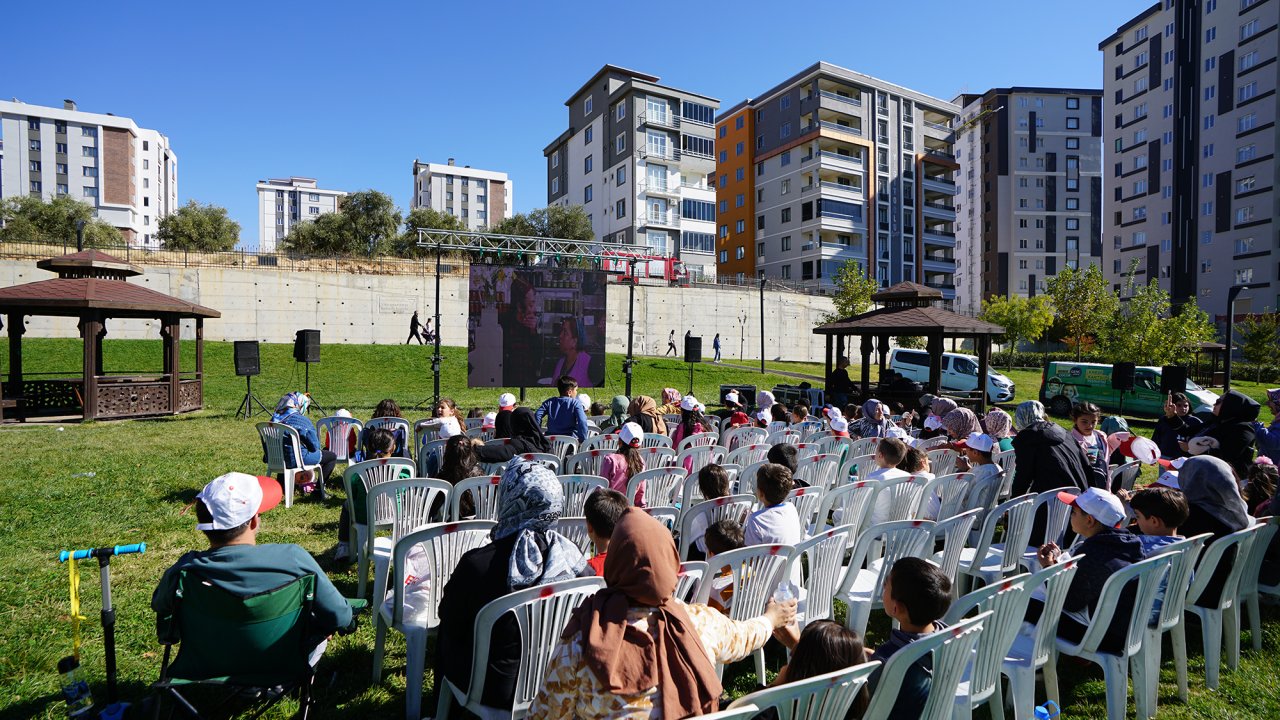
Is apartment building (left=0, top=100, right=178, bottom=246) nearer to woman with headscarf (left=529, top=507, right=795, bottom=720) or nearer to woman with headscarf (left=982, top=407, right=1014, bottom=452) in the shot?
woman with headscarf (left=982, top=407, right=1014, bottom=452)

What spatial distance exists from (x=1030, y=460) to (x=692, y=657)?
4170mm

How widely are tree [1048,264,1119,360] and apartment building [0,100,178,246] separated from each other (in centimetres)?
7427

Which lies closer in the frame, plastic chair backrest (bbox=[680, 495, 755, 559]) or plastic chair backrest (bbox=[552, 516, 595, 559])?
plastic chair backrest (bbox=[552, 516, 595, 559])

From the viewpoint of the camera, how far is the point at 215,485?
2551 millimetres

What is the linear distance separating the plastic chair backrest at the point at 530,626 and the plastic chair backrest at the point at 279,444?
215 inches

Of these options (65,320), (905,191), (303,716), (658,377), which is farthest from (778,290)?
(303,716)

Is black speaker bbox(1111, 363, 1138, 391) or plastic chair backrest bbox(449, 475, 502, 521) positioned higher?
black speaker bbox(1111, 363, 1138, 391)

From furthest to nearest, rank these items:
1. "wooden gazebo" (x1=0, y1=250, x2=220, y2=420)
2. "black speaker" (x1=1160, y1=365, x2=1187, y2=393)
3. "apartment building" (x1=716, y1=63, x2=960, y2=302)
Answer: "apartment building" (x1=716, y1=63, x2=960, y2=302) < "wooden gazebo" (x1=0, y1=250, x2=220, y2=420) < "black speaker" (x1=1160, y1=365, x2=1187, y2=393)

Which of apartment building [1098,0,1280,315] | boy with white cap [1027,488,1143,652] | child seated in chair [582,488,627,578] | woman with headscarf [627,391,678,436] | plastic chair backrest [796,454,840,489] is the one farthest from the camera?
apartment building [1098,0,1280,315]

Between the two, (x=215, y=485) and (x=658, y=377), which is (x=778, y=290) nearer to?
(x=658, y=377)

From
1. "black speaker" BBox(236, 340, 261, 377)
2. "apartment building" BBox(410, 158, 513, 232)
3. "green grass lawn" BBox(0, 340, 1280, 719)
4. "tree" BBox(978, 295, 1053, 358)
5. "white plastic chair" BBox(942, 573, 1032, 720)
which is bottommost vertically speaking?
"green grass lawn" BBox(0, 340, 1280, 719)

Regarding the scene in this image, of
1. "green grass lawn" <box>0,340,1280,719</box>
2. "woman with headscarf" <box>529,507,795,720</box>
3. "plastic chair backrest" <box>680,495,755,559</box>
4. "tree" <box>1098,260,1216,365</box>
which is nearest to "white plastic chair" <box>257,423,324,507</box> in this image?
"green grass lawn" <box>0,340,1280,719</box>

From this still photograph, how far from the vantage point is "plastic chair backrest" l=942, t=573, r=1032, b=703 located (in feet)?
7.89

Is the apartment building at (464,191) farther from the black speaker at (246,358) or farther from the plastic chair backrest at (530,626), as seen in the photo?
the plastic chair backrest at (530,626)
